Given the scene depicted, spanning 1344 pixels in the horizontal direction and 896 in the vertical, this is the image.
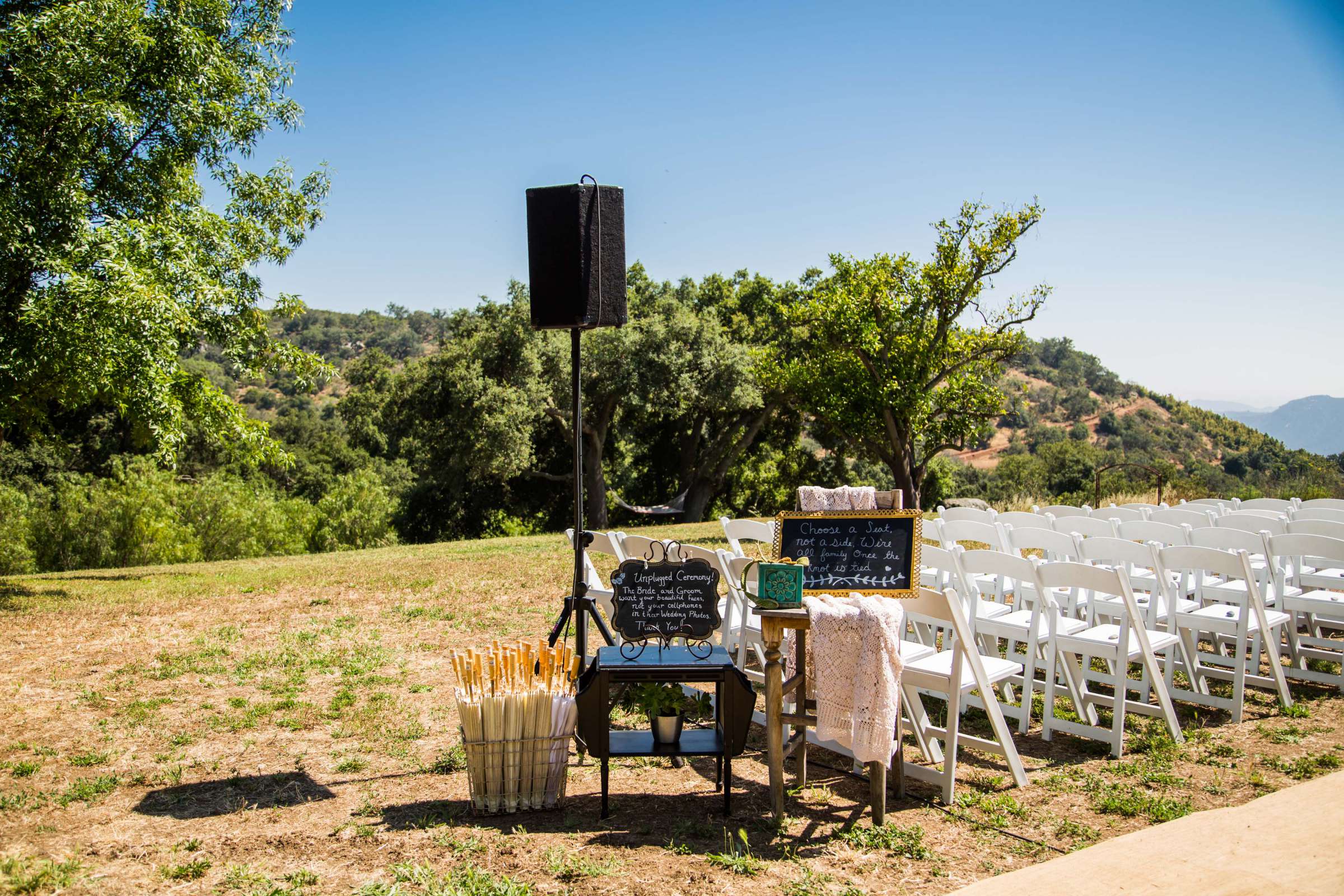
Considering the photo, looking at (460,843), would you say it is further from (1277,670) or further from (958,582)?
(1277,670)

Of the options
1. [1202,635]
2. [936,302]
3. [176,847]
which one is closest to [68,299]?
[176,847]

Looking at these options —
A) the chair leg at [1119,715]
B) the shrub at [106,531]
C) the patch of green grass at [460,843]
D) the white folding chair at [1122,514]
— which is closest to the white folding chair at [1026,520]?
the white folding chair at [1122,514]

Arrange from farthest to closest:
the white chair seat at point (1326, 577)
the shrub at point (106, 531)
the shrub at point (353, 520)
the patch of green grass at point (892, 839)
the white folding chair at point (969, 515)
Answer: the shrub at point (353, 520) → the shrub at point (106, 531) → the white folding chair at point (969, 515) → the white chair seat at point (1326, 577) → the patch of green grass at point (892, 839)

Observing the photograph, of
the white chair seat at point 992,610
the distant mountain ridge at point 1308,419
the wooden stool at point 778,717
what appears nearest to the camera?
the wooden stool at point 778,717

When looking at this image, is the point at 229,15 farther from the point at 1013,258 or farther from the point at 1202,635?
the point at 1202,635

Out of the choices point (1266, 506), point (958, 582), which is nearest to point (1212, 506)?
point (1266, 506)

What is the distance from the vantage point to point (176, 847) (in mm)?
3457

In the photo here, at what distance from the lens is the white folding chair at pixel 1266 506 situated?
8.17 metres

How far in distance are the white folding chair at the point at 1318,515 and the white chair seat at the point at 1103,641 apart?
10.9 feet

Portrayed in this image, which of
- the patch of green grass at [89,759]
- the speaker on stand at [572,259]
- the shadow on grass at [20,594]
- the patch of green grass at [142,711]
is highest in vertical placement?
the speaker on stand at [572,259]

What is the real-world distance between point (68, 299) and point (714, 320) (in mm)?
15120

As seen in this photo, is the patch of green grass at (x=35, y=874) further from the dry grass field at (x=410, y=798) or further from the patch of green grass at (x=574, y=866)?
the patch of green grass at (x=574, y=866)

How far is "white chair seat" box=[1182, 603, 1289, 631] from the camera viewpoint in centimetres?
503

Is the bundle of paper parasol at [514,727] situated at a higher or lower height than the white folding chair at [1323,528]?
lower
